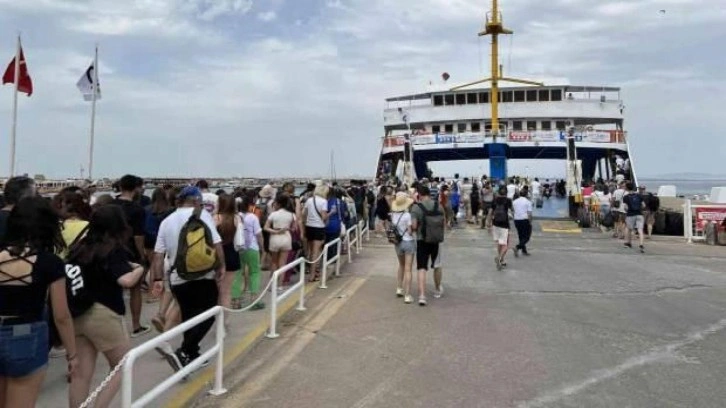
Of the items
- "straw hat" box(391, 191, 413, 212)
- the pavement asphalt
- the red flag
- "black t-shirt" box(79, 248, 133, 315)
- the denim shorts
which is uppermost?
the red flag

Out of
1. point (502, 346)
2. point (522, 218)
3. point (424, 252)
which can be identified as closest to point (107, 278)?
point (502, 346)

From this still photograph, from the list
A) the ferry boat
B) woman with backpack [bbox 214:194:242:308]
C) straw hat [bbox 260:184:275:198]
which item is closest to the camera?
woman with backpack [bbox 214:194:242:308]

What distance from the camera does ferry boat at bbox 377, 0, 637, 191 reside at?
2973cm

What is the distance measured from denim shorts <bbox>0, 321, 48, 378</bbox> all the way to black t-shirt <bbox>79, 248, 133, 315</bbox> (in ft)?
1.99

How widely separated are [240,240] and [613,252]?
10519mm

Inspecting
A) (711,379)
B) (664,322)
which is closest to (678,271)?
(664,322)

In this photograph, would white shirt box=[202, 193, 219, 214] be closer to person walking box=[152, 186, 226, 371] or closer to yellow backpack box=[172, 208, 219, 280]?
person walking box=[152, 186, 226, 371]

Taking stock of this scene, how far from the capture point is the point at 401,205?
8.49m

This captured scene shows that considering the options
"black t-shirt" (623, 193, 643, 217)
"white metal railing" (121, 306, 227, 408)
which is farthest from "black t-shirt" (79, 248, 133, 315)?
"black t-shirt" (623, 193, 643, 217)

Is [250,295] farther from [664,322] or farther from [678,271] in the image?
[678,271]

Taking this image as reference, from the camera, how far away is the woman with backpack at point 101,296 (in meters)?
3.62

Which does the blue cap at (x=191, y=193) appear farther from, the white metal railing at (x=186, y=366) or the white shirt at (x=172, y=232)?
the white metal railing at (x=186, y=366)

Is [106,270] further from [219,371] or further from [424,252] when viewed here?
[424,252]

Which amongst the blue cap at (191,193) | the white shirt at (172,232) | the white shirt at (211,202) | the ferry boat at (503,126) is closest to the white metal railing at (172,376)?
the white shirt at (172,232)
